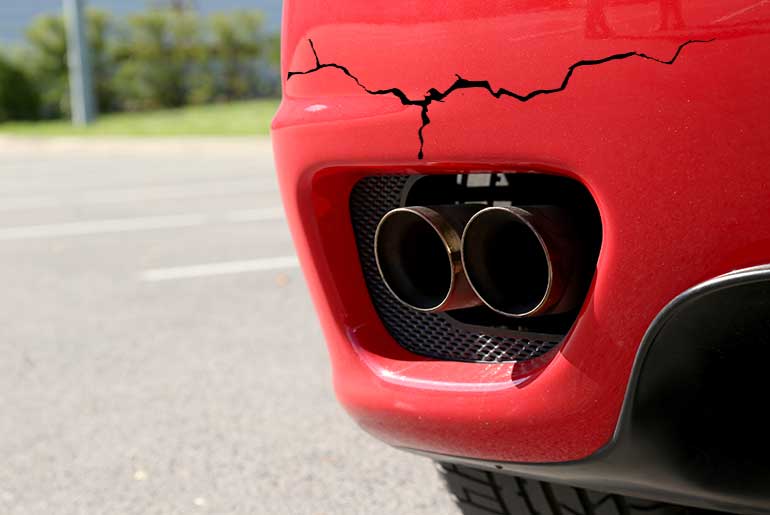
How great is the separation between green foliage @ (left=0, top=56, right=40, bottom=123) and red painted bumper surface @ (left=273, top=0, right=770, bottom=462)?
25.6m

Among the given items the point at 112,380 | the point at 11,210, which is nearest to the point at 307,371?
the point at 112,380

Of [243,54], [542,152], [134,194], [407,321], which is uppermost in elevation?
[542,152]

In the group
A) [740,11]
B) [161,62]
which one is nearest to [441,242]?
[740,11]

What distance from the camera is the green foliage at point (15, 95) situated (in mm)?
25844

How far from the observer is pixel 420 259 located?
177 cm

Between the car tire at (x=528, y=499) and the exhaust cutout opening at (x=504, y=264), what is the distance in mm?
415

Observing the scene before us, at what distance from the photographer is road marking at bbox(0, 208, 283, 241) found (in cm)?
718

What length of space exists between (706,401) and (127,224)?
655 centimetres

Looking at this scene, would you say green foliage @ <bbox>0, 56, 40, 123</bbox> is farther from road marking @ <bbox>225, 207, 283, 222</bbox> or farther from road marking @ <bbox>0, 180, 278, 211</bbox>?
road marking @ <bbox>225, 207, 283, 222</bbox>

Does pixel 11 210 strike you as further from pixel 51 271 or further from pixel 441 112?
pixel 441 112

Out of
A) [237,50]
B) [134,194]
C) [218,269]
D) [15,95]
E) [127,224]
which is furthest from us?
[237,50]

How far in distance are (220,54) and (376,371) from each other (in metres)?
26.6

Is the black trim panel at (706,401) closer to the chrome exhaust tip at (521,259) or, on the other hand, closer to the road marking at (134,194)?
the chrome exhaust tip at (521,259)

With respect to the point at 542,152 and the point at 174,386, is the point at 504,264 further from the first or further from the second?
the point at 174,386
